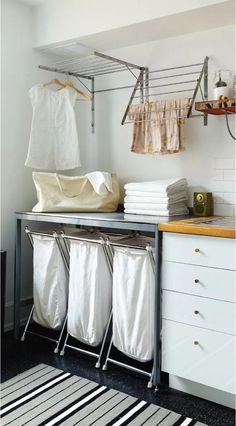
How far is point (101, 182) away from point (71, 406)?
4.59ft

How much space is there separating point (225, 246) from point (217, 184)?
33.0 inches

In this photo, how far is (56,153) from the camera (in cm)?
323

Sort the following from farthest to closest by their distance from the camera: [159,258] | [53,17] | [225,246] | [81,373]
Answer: [53,17] < [81,373] < [159,258] < [225,246]

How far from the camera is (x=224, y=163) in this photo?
8.86ft

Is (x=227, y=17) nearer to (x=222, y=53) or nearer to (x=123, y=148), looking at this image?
(x=222, y=53)

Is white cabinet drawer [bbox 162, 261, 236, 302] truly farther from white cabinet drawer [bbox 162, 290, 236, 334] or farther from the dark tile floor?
the dark tile floor

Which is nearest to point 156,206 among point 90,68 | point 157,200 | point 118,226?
point 157,200

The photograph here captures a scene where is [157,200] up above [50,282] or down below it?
above

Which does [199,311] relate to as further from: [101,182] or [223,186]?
[101,182]

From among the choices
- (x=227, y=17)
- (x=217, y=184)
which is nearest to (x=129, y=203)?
(x=217, y=184)

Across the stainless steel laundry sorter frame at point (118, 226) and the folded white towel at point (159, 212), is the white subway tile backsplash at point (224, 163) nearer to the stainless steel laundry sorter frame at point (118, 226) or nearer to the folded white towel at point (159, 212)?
the folded white towel at point (159, 212)

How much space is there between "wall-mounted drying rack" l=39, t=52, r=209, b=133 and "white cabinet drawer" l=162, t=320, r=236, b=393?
1.34 meters

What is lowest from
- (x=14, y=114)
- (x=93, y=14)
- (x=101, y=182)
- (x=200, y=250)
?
(x=200, y=250)

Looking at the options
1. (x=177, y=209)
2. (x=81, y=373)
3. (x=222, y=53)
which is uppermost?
(x=222, y=53)
